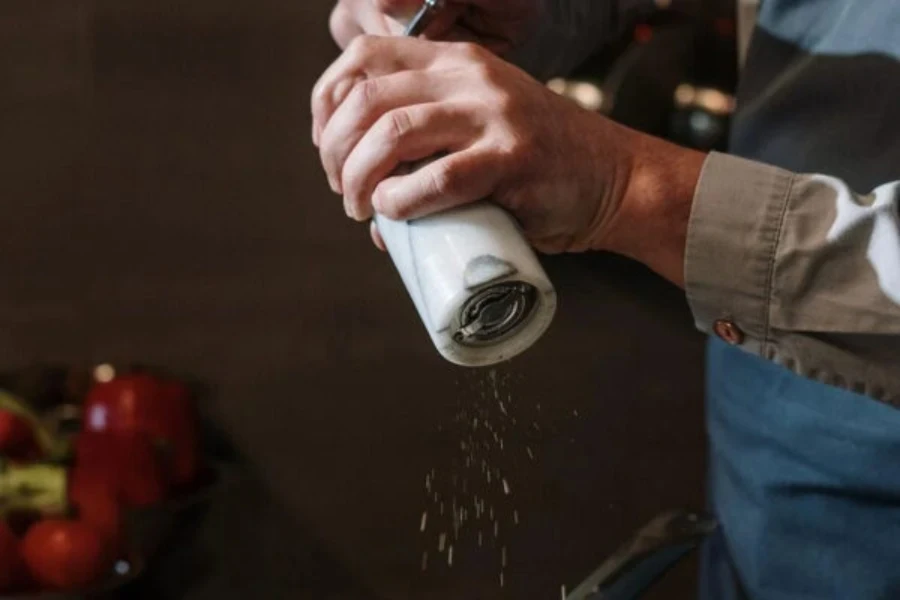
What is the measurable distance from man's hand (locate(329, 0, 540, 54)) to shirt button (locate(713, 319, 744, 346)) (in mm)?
224

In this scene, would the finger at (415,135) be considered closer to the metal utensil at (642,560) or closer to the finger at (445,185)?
the finger at (445,185)

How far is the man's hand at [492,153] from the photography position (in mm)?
438

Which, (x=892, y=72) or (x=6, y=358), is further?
(x=6, y=358)

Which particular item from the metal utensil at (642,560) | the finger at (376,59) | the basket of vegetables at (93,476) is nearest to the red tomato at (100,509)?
the basket of vegetables at (93,476)

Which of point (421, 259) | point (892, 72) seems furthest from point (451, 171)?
point (892, 72)

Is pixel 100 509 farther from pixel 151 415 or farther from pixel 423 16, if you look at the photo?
pixel 423 16

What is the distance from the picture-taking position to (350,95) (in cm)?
46

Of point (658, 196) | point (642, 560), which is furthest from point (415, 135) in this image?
point (642, 560)

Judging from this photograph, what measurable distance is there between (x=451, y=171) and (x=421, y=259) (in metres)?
0.04

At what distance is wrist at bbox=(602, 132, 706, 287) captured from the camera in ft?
1.56

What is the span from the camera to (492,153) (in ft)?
1.43

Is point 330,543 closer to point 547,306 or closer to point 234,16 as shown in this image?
point 234,16

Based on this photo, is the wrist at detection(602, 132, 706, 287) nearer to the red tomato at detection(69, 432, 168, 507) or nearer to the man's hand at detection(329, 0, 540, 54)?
the man's hand at detection(329, 0, 540, 54)

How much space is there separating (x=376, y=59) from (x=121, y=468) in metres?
0.48
